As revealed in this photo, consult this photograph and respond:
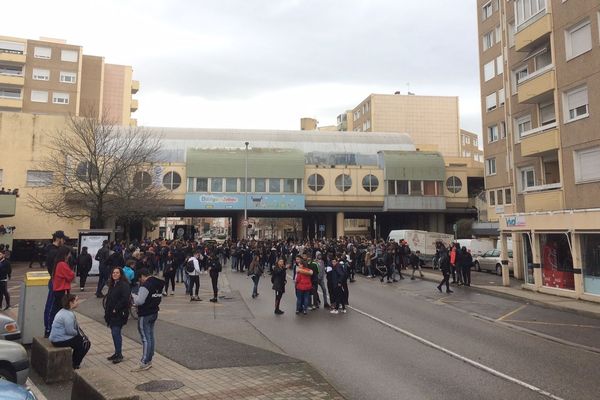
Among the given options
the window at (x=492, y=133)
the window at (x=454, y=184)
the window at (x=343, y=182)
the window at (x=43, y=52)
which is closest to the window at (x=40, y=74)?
the window at (x=43, y=52)

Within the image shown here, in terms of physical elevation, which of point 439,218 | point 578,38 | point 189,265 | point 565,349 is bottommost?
point 565,349

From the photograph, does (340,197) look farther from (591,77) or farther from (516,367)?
(516,367)

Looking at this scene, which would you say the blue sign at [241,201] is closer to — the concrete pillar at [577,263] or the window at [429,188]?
the window at [429,188]

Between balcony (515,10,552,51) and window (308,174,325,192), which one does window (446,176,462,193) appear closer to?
window (308,174,325,192)

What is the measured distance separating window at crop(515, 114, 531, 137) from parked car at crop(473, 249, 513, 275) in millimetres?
6749

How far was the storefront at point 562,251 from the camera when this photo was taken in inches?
629

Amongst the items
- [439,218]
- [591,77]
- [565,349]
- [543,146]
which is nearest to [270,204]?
[439,218]

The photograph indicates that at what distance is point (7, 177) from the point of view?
116ft

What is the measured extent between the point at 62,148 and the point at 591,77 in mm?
31080

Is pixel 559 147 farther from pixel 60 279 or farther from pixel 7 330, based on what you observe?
pixel 7 330

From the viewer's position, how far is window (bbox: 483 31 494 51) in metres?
36.0

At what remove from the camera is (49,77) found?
61125 millimetres

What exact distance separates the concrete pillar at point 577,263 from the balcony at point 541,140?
4.80m

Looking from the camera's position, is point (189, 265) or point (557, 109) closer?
point (189, 265)
